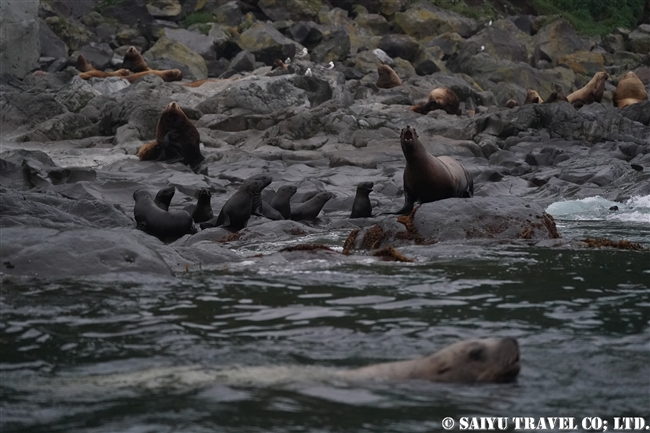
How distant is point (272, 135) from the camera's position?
23438mm

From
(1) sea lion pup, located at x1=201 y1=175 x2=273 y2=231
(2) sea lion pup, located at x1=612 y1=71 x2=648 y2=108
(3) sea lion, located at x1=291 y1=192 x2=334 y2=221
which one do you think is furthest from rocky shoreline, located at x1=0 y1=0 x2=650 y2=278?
(2) sea lion pup, located at x1=612 y1=71 x2=648 y2=108

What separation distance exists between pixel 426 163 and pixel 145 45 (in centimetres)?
3121

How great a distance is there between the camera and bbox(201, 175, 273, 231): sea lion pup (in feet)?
44.2

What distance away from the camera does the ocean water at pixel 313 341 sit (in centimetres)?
464

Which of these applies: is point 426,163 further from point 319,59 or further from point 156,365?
point 319,59

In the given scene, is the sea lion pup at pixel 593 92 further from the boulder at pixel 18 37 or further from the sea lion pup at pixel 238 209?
the boulder at pixel 18 37

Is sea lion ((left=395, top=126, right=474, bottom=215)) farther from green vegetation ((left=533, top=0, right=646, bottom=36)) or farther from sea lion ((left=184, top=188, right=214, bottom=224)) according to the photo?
green vegetation ((left=533, top=0, right=646, bottom=36))

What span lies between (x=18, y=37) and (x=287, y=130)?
1484cm

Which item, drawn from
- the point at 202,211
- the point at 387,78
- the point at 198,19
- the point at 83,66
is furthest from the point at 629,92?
the point at 198,19

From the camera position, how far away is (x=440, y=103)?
27.6m

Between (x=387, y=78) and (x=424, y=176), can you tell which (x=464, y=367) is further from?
(x=387, y=78)

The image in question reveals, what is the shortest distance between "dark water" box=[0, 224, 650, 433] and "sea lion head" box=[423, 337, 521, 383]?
91mm

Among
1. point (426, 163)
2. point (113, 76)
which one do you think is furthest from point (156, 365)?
point (113, 76)

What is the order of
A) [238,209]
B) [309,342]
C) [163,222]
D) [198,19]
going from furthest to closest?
[198,19] → [238,209] → [163,222] → [309,342]
